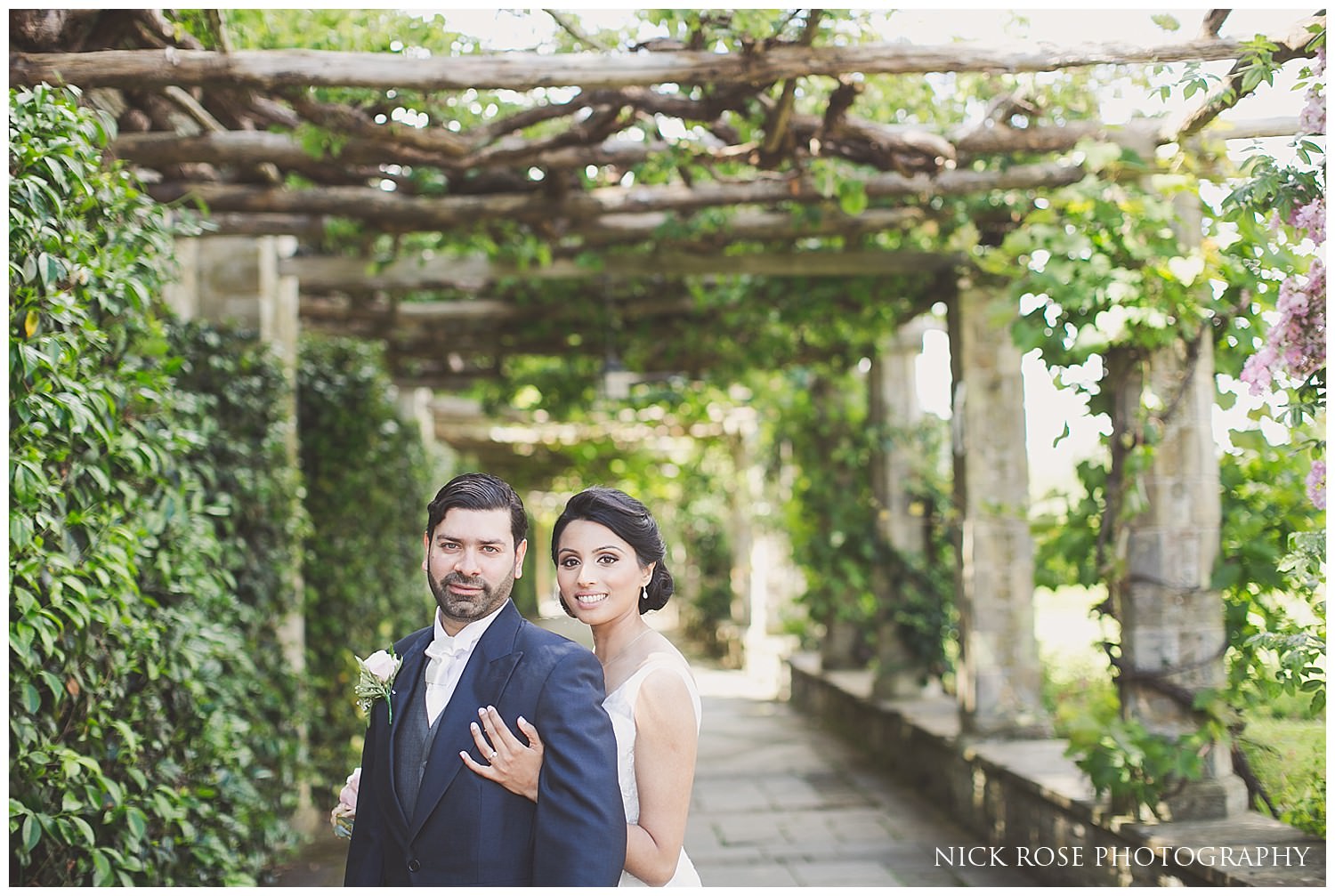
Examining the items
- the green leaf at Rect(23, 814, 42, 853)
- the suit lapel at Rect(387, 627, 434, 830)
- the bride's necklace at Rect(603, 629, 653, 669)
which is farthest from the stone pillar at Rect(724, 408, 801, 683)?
the suit lapel at Rect(387, 627, 434, 830)

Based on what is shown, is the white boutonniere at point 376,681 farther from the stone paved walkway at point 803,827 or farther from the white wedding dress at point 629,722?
the stone paved walkway at point 803,827

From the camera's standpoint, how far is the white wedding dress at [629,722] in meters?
1.87

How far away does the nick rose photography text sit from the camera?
3.28 metres

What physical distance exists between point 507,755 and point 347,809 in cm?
41

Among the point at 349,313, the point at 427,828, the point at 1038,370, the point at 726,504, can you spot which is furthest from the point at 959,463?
the point at 726,504

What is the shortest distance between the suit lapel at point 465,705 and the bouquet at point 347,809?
0.68 feet

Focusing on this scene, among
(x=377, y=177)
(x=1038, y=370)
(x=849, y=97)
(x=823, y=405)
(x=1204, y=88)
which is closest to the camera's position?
(x=1204, y=88)

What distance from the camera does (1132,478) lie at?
3967 mm

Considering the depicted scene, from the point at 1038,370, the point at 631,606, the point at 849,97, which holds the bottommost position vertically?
the point at 631,606

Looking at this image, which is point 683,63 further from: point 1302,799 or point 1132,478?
point 1302,799

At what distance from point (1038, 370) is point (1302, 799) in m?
1.64

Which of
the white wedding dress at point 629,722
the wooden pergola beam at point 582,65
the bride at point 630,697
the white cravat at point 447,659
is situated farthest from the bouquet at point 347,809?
the wooden pergola beam at point 582,65

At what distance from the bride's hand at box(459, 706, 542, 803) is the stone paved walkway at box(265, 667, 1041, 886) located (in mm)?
3023

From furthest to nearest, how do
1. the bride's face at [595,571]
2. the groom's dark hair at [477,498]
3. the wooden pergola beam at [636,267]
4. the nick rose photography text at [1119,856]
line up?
the wooden pergola beam at [636,267] < the nick rose photography text at [1119,856] < the bride's face at [595,571] < the groom's dark hair at [477,498]
